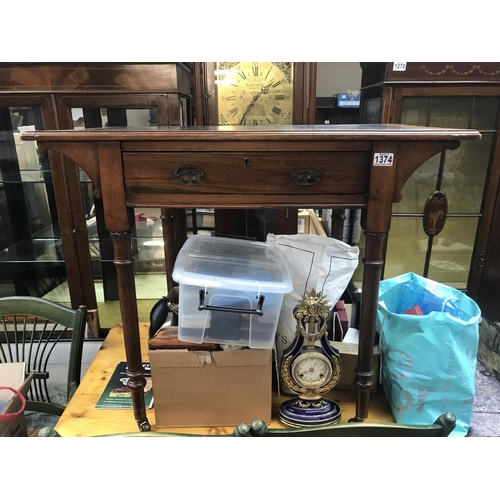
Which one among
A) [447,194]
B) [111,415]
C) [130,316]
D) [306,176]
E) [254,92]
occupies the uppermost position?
[254,92]

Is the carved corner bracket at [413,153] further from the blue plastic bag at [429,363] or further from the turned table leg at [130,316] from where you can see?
the turned table leg at [130,316]

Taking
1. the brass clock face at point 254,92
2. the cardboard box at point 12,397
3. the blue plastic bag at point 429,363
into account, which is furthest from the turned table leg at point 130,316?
the brass clock face at point 254,92

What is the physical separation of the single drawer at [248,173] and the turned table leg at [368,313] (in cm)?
12

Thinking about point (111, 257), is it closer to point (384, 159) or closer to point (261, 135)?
point (261, 135)

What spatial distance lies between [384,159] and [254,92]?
0.75 m

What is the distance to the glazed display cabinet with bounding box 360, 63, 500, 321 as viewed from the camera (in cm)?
146

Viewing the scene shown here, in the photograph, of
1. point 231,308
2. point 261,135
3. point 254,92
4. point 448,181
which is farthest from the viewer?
point 448,181

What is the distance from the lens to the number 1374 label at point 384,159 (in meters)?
0.81

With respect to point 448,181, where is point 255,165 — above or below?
above

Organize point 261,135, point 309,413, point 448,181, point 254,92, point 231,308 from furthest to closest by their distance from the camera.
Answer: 1. point 448,181
2. point 254,92
3. point 309,413
4. point 231,308
5. point 261,135

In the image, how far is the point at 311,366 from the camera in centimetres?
100

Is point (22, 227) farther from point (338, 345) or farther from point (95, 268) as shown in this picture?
point (338, 345)

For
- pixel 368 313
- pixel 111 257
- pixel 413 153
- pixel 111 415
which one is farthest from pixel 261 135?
pixel 111 257

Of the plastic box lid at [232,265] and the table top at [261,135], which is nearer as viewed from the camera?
the table top at [261,135]
